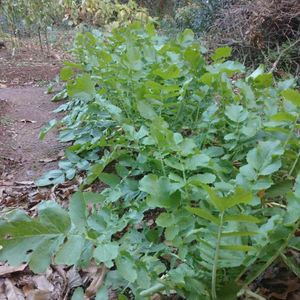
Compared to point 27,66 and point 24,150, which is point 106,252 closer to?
point 24,150

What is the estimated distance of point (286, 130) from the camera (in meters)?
1.28

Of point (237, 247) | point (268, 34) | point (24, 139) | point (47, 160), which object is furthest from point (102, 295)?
point (268, 34)

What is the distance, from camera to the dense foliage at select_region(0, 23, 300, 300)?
2.99 ft

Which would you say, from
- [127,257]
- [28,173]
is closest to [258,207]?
[127,257]

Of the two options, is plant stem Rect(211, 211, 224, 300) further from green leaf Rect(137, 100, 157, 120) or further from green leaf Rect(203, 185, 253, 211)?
green leaf Rect(137, 100, 157, 120)

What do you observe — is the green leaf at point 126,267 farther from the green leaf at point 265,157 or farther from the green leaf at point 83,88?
the green leaf at point 83,88

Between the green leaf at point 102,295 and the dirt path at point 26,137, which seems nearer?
the green leaf at point 102,295

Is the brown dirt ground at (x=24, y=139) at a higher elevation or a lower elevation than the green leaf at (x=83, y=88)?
lower

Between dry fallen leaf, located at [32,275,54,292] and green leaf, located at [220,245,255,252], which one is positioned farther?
dry fallen leaf, located at [32,275,54,292]

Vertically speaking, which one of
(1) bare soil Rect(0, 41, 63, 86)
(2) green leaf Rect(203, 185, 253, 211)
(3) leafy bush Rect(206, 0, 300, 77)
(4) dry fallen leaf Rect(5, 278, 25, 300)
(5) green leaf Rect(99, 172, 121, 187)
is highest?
(2) green leaf Rect(203, 185, 253, 211)

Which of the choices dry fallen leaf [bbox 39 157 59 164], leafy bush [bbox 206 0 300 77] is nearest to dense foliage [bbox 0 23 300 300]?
dry fallen leaf [bbox 39 157 59 164]

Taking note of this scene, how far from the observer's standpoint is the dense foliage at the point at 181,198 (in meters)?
0.91

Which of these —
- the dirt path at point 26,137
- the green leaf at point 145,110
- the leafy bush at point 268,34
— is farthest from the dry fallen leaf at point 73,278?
the leafy bush at point 268,34

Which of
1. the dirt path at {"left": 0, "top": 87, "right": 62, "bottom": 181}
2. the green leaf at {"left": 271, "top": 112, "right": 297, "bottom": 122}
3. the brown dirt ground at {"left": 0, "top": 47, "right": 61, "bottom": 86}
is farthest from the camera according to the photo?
the brown dirt ground at {"left": 0, "top": 47, "right": 61, "bottom": 86}
